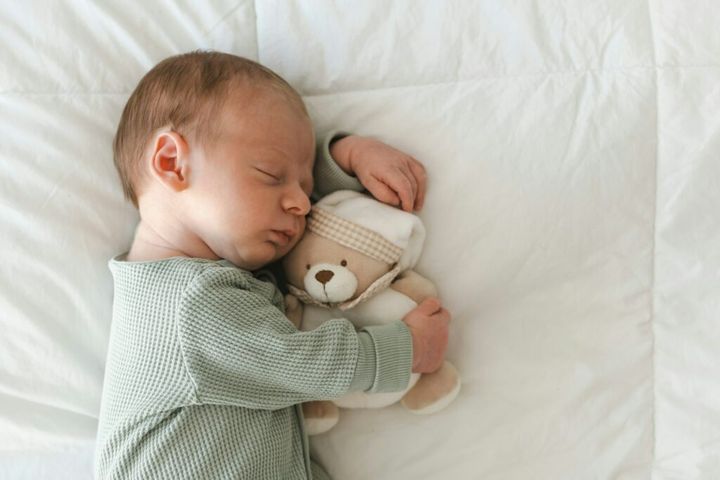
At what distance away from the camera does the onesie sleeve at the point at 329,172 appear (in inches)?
43.5

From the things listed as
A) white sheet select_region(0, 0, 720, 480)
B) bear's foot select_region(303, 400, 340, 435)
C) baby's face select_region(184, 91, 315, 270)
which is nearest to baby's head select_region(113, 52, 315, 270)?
baby's face select_region(184, 91, 315, 270)

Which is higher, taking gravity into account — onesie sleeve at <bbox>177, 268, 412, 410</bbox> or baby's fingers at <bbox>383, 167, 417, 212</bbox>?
baby's fingers at <bbox>383, 167, 417, 212</bbox>

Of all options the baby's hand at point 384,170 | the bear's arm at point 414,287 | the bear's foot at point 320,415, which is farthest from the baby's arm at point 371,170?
the bear's foot at point 320,415

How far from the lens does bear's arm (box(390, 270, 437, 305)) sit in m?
1.07

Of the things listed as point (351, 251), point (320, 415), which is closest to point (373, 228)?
point (351, 251)

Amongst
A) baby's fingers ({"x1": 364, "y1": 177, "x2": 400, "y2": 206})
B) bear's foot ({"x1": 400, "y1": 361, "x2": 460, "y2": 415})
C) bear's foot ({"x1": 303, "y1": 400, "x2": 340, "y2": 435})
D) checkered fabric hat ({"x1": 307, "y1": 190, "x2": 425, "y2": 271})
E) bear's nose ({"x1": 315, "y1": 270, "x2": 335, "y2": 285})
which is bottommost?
bear's foot ({"x1": 303, "y1": 400, "x2": 340, "y2": 435})

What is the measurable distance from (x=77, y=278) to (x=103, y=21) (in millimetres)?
413

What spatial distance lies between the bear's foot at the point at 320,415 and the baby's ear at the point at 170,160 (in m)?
0.38

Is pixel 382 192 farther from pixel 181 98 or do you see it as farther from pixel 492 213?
pixel 181 98

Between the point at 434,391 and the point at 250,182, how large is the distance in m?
0.41

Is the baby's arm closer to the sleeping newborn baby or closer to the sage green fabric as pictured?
the sleeping newborn baby

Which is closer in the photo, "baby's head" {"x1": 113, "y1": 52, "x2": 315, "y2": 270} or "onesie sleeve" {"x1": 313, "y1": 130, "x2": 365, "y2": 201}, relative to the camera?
"baby's head" {"x1": 113, "y1": 52, "x2": 315, "y2": 270}

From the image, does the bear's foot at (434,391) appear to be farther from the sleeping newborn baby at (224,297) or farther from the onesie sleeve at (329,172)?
the onesie sleeve at (329,172)

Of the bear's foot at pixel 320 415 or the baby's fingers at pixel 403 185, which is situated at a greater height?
the baby's fingers at pixel 403 185
